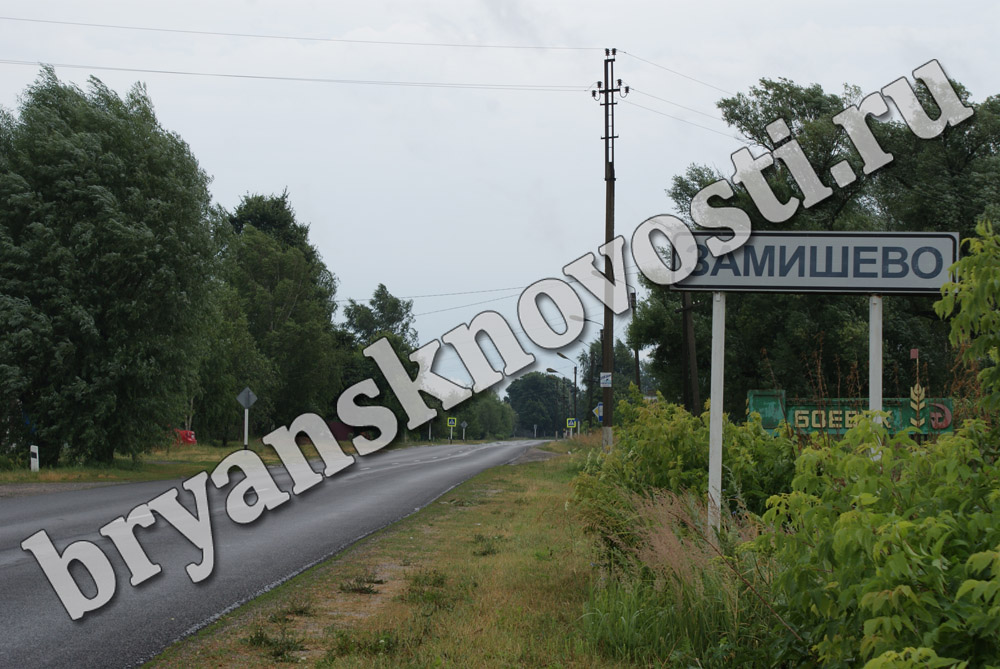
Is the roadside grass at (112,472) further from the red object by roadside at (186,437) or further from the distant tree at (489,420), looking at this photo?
the distant tree at (489,420)

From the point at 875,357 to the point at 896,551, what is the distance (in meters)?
3.24

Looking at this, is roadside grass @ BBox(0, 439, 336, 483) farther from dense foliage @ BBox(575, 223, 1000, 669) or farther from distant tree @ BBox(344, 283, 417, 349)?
distant tree @ BBox(344, 283, 417, 349)

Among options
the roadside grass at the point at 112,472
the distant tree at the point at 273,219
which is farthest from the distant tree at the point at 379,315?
the roadside grass at the point at 112,472

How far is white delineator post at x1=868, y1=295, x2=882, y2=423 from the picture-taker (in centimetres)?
560

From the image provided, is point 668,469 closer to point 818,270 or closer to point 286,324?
point 818,270

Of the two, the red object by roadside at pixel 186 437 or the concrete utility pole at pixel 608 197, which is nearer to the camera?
the concrete utility pole at pixel 608 197

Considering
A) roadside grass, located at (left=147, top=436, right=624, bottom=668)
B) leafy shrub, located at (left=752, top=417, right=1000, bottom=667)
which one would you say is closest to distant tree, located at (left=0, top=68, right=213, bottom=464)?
roadside grass, located at (left=147, top=436, right=624, bottom=668)

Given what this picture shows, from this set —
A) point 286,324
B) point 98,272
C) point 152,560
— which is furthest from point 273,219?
point 152,560

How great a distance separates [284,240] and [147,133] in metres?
43.1

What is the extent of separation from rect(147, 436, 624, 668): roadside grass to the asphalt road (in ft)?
1.35

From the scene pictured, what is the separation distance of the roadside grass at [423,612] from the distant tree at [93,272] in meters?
17.2

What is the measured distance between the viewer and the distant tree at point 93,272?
80.7ft

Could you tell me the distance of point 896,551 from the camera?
2936 millimetres

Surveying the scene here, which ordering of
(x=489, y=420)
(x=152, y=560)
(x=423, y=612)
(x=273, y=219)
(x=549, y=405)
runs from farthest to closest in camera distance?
1. (x=549, y=405)
2. (x=489, y=420)
3. (x=273, y=219)
4. (x=152, y=560)
5. (x=423, y=612)
